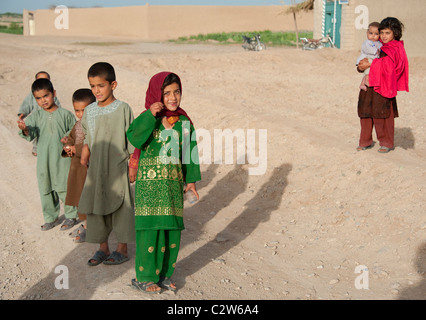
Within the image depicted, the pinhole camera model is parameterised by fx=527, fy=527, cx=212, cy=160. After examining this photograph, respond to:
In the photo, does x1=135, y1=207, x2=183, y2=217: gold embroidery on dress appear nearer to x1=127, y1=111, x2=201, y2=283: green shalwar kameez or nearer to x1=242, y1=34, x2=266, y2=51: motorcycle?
x1=127, y1=111, x2=201, y2=283: green shalwar kameez

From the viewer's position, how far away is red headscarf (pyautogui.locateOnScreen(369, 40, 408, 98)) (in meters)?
6.14

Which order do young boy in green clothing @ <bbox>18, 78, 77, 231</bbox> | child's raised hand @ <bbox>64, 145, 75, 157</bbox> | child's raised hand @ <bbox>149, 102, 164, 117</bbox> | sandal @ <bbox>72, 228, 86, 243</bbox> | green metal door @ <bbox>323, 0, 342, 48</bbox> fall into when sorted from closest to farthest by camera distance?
1. child's raised hand @ <bbox>149, 102, 164, 117</bbox>
2. child's raised hand @ <bbox>64, 145, 75, 157</bbox>
3. sandal @ <bbox>72, 228, 86, 243</bbox>
4. young boy in green clothing @ <bbox>18, 78, 77, 231</bbox>
5. green metal door @ <bbox>323, 0, 342, 48</bbox>

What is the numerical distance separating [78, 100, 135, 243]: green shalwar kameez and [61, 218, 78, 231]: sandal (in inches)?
44.3

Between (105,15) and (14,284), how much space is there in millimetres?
38127

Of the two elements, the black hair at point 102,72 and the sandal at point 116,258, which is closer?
the black hair at point 102,72

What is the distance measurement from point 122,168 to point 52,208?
59.9 inches

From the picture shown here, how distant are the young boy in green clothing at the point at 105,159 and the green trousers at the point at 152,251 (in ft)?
1.78

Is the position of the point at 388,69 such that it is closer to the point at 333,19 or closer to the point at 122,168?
the point at 122,168

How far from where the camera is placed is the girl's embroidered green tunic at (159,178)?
142 inches

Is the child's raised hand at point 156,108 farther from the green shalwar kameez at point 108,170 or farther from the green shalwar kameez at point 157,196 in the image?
the green shalwar kameez at point 108,170

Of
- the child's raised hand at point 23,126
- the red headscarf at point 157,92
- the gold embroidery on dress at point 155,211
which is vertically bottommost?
the gold embroidery on dress at point 155,211
